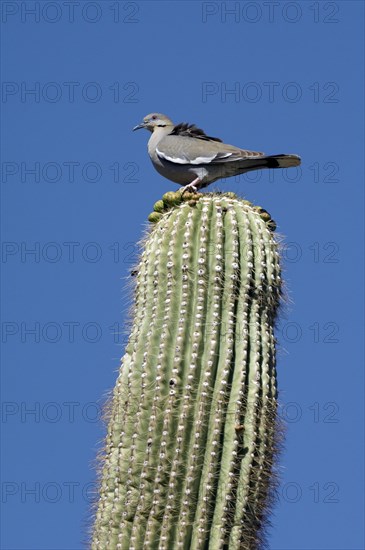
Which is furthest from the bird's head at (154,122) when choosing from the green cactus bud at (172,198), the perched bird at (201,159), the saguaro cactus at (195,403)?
the saguaro cactus at (195,403)

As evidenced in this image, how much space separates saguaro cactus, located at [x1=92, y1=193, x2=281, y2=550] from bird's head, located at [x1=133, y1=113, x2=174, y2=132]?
11.9 ft

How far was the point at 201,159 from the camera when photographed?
968 centimetres

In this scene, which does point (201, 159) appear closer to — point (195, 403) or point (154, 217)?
point (154, 217)

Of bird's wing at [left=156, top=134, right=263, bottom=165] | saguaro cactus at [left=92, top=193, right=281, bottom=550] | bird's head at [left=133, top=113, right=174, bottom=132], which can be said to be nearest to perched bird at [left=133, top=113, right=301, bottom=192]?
bird's wing at [left=156, top=134, right=263, bottom=165]

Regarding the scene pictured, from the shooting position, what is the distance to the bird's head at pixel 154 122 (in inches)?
440

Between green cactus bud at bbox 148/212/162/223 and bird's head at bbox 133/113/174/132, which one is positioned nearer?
green cactus bud at bbox 148/212/162/223

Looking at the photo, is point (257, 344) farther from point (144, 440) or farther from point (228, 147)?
point (228, 147)

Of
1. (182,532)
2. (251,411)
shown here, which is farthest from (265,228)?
(182,532)

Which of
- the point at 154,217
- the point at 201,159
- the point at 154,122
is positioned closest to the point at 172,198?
the point at 154,217

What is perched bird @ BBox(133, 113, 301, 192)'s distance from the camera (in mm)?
9734

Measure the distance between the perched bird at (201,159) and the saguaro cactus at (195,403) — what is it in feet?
6.76

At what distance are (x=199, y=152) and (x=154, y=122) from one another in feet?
5.43

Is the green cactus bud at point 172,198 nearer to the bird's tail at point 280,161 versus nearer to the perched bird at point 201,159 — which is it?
the perched bird at point 201,159

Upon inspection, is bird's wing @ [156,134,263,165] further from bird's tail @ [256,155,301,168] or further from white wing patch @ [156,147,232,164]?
bird's tail @ [256,155,301,168]
